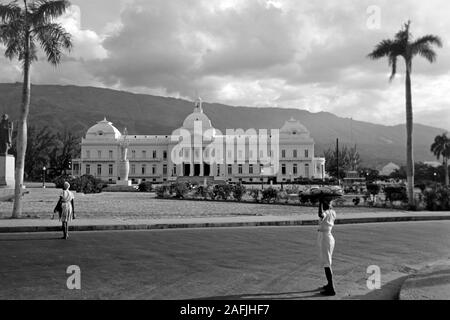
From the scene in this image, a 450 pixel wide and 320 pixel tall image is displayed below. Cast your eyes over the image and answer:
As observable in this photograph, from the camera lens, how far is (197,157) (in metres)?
105

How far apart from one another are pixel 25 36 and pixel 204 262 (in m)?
14.3

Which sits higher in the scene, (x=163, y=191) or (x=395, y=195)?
(x=163, y=191)

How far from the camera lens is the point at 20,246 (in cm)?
1231

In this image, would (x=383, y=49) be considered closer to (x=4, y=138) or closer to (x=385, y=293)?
(x=385, y=293)

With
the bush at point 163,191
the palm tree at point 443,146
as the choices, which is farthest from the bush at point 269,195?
the palm tree at point 443,146

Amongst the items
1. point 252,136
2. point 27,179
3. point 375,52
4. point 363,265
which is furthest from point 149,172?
point 363,265

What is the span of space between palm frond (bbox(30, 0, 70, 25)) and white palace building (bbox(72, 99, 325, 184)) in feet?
268

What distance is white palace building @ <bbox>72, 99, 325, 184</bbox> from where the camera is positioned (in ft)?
341

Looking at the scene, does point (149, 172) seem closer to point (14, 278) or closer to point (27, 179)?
point (27, 179)

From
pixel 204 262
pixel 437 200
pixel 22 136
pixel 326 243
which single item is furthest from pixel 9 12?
pixel 437 200

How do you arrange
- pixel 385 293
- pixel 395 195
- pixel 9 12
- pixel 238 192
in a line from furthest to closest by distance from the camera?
pixel 238 192
pixel 395 195
pixel 9 12
pixel 385 293

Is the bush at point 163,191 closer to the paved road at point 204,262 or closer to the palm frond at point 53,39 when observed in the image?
the palm frond at point 53,39

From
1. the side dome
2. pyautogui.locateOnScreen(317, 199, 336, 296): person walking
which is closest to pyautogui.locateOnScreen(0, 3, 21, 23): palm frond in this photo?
pyautogui.locateOnScreen(317, 199, 336, 296): person walking

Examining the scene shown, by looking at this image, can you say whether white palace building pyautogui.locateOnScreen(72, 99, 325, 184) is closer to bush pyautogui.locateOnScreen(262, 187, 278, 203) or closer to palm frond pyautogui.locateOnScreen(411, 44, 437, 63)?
bush pyautogui.locateOnScreen(262, 187, 278, 203)
